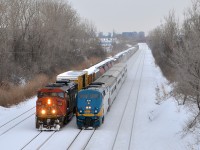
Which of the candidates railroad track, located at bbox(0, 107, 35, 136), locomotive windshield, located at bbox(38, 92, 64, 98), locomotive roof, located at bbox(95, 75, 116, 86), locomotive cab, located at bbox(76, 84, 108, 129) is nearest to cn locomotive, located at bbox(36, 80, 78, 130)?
locomotive windshield, located at bbox(38, 92, 64, 98)

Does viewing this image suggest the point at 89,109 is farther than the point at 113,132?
Yes

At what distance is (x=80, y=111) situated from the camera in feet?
76.6

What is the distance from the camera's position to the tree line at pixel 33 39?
43625 millimetres

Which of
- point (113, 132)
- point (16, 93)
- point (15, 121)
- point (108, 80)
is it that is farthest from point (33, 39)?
point (113, 132)

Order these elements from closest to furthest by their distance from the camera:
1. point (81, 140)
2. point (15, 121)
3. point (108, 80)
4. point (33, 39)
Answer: point (81, 140) → point (15, 121) → point (108, 80) → point (33, 39)

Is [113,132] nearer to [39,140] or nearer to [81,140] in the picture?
[81,140]

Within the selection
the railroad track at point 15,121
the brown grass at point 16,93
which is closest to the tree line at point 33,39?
the brown grass at point 16,93

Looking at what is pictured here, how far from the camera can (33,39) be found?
173 feet

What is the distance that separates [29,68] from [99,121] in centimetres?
2821

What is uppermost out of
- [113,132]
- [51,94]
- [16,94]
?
[51,94]

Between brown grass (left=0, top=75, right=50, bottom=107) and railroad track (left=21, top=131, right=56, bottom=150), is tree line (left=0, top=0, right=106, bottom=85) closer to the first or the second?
brown grass (left=0, top=75, right=50, bottom=107)

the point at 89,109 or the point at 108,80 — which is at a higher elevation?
the point at 108,80

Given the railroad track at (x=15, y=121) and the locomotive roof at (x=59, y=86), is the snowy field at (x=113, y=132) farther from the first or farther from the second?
the locomotive roof at (x=59, y=86)

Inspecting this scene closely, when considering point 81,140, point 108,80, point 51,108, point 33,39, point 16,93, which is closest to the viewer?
point 81,140
